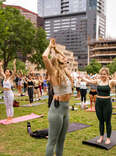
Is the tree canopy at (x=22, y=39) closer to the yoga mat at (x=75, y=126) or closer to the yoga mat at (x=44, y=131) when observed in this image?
the yoga mat at (x=75, y=126)

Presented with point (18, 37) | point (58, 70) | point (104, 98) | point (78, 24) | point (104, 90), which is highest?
point (78, 24)

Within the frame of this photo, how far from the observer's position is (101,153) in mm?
5406

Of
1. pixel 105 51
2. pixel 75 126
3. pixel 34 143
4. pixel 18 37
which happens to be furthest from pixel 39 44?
pixel 105 51

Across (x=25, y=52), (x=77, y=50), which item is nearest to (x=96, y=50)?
(x=25, y=52)

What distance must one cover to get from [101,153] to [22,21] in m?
29.3

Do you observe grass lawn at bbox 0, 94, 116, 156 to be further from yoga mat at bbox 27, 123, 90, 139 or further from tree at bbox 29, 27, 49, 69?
tree at bbox 29, 27, 49, 69

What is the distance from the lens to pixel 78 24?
173250 mm

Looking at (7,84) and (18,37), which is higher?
(18,37)

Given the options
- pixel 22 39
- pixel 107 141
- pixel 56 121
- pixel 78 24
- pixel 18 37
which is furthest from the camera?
pixel 78 24

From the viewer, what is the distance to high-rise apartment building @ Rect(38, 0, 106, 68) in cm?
16600

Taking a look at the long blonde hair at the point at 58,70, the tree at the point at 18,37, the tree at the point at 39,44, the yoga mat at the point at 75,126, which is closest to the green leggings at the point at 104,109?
the yoga mat at the point at 75,126

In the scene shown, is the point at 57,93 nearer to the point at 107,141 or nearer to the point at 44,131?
the point at 107,141

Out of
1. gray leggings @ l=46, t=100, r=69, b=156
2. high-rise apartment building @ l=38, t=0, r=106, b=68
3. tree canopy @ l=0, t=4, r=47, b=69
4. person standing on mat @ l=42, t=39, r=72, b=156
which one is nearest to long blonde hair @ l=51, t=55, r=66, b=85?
person standing on mat @ l=42, t=39, r=72, b=156

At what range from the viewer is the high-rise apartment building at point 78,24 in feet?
545
